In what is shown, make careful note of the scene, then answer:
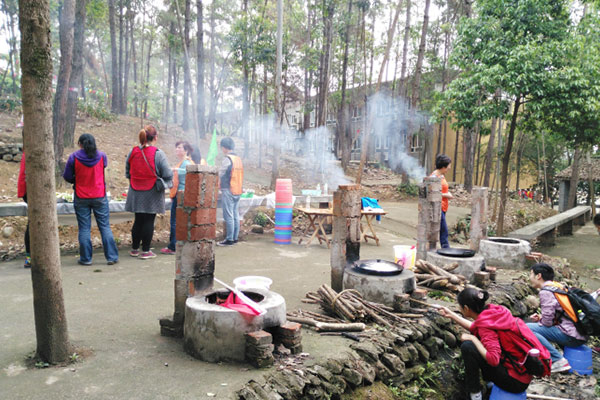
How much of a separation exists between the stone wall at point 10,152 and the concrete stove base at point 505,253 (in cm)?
1263

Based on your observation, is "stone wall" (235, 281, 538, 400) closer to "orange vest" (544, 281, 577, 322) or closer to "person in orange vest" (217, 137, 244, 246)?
"orange vest" (544, 281, 577, 322)

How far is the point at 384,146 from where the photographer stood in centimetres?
3184

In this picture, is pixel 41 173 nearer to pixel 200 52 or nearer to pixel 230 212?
pixel 230 212

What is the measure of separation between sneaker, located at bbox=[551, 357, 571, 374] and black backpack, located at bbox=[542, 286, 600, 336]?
50 cm

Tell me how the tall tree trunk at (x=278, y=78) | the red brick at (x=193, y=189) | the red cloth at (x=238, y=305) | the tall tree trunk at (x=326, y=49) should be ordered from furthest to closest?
the tall tree trunk at (x=326, y=49) → the tall tree trunk at (x=278, y=78) → the red brick at (x=193, y=189) → the red cloth at (x=238, y=305)

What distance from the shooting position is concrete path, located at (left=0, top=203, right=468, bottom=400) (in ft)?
9.20

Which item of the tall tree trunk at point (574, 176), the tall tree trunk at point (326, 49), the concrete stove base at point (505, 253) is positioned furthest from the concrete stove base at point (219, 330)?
the tall tree trunk at point (574, 176)

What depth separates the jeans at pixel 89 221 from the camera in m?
5.88

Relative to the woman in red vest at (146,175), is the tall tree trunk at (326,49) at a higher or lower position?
higher

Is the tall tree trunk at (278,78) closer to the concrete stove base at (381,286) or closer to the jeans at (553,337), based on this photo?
the concrete stove base at (381,286)

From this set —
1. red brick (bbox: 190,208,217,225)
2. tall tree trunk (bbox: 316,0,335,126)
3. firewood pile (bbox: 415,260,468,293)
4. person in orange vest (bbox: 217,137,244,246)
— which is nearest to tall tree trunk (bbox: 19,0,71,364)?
red brick (bbox: 190,208,217,225)

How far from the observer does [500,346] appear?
11.5ft

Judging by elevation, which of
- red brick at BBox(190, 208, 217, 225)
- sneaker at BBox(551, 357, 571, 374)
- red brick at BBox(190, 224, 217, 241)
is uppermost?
red brick at BBox(190, 208, 217, 225)

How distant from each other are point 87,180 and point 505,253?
730 cm
